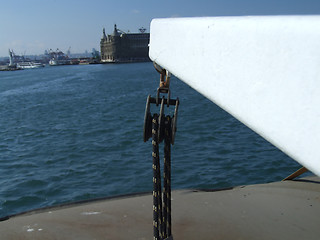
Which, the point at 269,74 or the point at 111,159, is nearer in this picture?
the point at 269,74

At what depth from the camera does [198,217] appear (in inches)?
152

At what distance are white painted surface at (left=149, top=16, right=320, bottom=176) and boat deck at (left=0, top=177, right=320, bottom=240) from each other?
8.56 feet

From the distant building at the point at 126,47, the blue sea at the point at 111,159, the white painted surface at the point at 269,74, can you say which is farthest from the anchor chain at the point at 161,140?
the distant building at the point at 126,47

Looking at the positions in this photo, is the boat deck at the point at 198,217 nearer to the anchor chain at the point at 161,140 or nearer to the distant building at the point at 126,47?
the anchor chain at the point at 161,140

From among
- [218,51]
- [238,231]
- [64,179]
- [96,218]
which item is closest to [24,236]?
[96,218]

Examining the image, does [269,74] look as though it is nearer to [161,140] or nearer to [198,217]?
[161,140]

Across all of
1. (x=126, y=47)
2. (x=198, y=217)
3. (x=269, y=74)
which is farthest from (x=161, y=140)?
(x=126, y=47)

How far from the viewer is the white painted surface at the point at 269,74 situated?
70cm

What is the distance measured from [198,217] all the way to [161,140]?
85.2 inches

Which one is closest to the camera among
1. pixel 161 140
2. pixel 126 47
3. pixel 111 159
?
pixel 161 140

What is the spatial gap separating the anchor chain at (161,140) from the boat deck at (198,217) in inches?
51.9

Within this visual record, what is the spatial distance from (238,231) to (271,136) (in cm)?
285

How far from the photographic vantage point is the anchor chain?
1886mm

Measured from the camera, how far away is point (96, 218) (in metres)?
4.02
